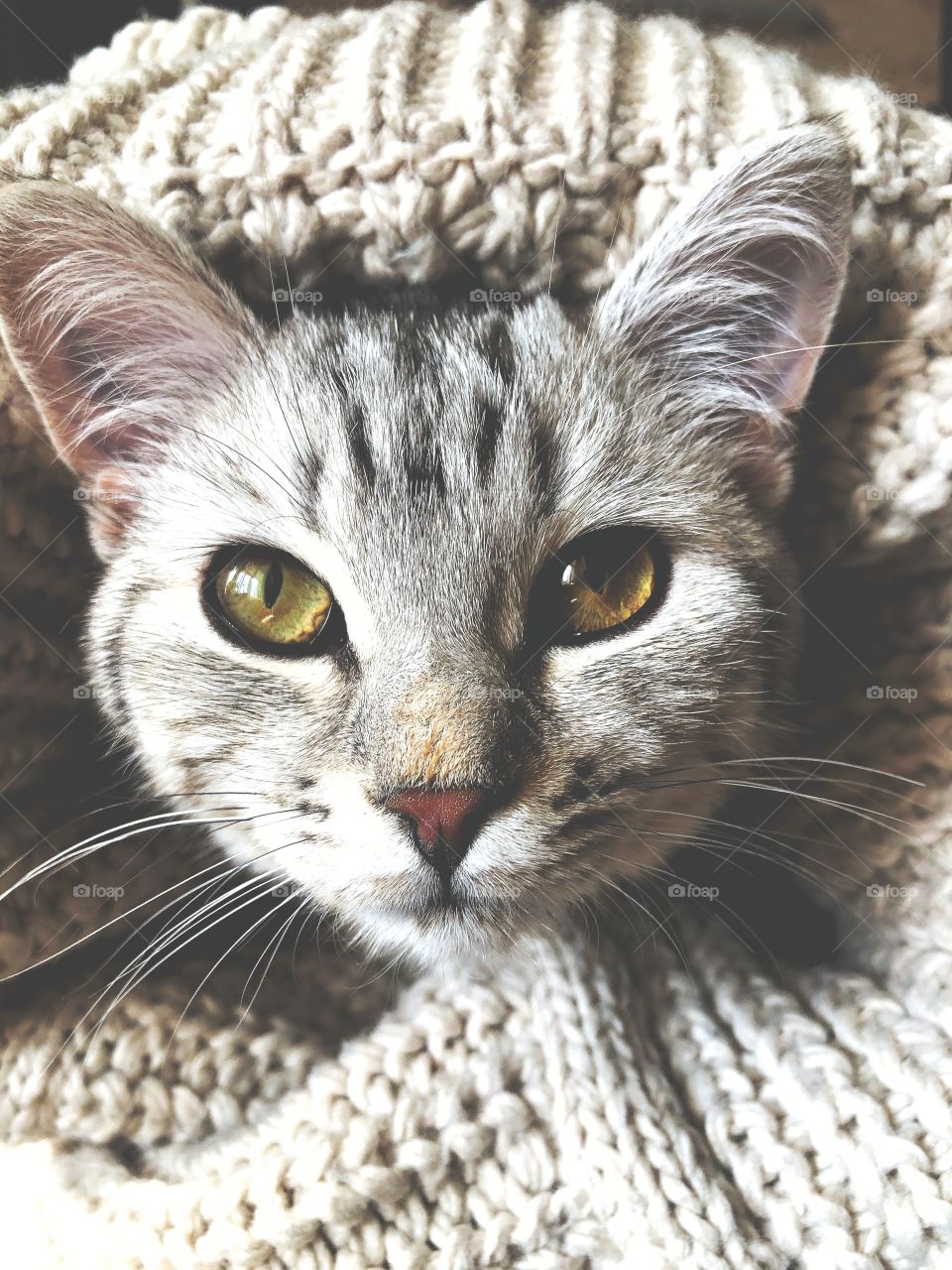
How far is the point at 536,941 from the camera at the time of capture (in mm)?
816

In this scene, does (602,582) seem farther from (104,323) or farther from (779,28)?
(779,28)

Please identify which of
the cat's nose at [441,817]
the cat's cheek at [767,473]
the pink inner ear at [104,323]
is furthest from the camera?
the cat's cheek at [767,473]

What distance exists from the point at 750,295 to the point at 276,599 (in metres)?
0.50

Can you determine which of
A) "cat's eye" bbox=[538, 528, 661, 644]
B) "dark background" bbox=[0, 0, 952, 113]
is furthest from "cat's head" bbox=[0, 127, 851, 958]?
"dark background" bbox=[0, 0, 952, 113]

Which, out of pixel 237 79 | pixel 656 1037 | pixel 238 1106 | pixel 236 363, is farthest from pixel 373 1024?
pixel 237 79

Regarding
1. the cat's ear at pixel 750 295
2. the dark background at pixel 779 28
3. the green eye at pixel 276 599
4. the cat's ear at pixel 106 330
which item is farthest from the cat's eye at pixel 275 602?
the dark background at pixel 779 28

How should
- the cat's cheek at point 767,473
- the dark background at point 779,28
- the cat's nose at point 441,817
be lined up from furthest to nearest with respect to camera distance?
1. the dark background at point 779,28
2. the cat's cheek at point 767,473
3. the cat's nose at point 441,817

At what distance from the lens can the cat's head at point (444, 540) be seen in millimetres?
675

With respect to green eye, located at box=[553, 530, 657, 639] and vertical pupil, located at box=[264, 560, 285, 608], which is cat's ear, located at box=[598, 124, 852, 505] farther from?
vertical pupil, located at box=[264, 560, 285, 608]

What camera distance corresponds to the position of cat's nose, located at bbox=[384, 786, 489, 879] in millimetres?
630

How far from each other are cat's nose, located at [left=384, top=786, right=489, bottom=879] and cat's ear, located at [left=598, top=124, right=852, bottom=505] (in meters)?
0.43

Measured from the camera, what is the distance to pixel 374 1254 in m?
0.70

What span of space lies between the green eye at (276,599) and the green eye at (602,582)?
187mm

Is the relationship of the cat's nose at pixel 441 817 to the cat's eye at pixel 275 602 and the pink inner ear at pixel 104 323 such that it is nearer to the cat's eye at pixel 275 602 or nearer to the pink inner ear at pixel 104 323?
the cat's eye at pixel 275 602
